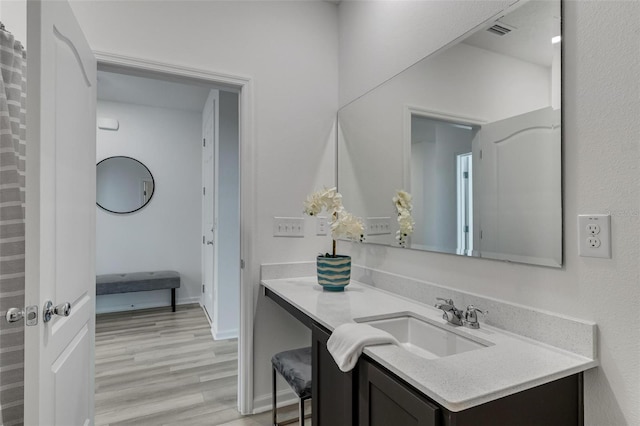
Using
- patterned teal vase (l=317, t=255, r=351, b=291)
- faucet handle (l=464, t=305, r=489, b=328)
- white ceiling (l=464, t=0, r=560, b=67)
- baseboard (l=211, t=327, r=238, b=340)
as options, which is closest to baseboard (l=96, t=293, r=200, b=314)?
baseboard (l=211, t=327, r=238, b=340)

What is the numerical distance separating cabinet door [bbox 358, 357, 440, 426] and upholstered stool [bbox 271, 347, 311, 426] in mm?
549

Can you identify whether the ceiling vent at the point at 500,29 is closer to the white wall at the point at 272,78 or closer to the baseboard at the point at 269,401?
the white wall at the point at 272,78

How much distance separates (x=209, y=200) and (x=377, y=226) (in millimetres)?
2571

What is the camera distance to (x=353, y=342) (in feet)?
3.56

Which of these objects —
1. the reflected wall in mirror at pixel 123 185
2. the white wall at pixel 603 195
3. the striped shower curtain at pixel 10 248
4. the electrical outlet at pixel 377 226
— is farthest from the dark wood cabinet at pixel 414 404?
the reflected wall in mirror at pixel 123 185

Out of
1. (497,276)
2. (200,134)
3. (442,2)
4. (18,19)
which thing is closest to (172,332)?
(200,134)

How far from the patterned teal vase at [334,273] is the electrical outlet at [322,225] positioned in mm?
455

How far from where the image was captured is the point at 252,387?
2.12 meters

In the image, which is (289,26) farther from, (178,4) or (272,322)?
(272,322)

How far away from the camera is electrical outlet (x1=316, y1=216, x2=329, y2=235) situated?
232 centimetres

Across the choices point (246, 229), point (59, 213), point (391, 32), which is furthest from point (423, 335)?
point (391, 32)

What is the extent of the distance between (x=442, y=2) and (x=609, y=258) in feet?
4.14

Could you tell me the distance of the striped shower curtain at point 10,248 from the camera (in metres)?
1.26

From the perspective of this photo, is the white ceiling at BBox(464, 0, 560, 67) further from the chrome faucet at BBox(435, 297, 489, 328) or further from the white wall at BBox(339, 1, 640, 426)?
the chrome faucet at BBox(435, 297, 489, 328)
